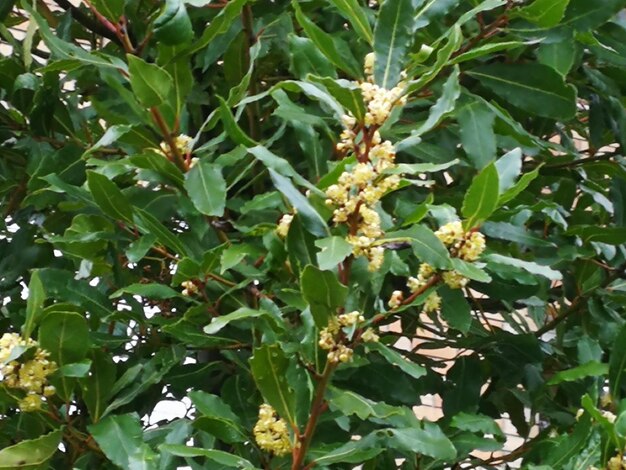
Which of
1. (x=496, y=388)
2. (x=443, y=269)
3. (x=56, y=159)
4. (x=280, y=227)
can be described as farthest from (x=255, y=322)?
(x=496, y=388)

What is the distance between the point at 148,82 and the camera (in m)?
0.75

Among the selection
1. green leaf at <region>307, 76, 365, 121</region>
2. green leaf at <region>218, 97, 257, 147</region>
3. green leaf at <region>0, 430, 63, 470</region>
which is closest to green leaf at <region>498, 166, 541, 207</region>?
green leaf at <region>307, 76, 365, 121</region>

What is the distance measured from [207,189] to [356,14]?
0.21 meters

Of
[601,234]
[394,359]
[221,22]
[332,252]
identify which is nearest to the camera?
[332,252]

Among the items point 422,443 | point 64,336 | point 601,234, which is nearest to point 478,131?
point 601,234

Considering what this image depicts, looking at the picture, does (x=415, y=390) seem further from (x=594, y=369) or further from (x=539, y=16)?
(x=539, y=16)

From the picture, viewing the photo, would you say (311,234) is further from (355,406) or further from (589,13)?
(589,13)

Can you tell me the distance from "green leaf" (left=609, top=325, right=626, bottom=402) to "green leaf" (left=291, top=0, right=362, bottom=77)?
1.22 ft

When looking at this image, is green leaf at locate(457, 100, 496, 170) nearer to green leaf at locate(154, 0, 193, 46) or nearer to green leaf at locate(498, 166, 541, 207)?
green leaf at locate(498, 166, 541, 207)

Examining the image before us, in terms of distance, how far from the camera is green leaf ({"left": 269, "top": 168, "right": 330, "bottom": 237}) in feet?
2.13

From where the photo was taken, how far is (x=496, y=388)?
44.1 inches

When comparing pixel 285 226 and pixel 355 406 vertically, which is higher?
pixel 285 226

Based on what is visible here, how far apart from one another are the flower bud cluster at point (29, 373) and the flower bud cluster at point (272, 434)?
20cm

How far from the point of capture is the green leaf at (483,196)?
0.64m
